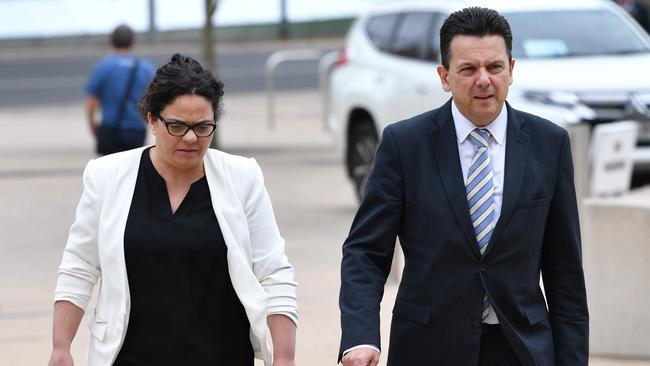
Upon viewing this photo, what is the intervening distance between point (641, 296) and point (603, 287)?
191 mm

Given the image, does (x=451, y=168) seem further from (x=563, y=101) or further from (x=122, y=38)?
(x=563, y=101)

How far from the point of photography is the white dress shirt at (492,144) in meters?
4.04

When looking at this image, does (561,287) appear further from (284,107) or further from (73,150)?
(284,107)

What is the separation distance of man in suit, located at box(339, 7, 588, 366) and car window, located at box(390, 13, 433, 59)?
8.47m

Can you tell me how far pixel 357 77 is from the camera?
13.3 meters

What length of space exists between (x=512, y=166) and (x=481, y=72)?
0.27 m

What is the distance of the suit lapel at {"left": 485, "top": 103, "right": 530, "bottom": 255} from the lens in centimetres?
396

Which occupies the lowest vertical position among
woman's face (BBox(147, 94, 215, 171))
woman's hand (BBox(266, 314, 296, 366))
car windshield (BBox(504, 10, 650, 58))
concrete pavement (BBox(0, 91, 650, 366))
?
concrete pavement (BBox(0, 91, 650, 366))

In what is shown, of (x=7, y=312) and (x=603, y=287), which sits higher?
(x=603, y=287)

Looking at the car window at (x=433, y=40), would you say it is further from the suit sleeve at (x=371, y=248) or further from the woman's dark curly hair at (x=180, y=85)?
the suit sleeve at (x=371, y=248)

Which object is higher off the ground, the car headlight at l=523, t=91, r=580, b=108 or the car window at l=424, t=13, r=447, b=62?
the car window at l=424, t=13, r=447, b=62

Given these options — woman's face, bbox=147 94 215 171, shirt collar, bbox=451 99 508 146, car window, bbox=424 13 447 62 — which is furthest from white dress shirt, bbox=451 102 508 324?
car window, bbox=424 13 447 62

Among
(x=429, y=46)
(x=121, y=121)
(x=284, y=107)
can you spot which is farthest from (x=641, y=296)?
(x=284, y=107)

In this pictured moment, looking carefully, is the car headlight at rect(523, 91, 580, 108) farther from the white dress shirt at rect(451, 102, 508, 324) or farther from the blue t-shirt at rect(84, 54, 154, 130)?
the white dress shirt at rect(451, 102, 508, 324)
